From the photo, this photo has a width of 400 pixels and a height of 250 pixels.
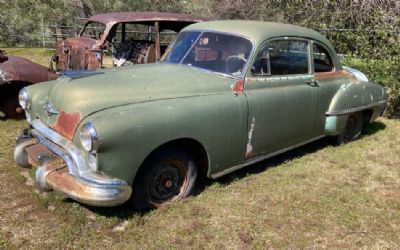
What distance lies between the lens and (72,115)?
11.6 feet

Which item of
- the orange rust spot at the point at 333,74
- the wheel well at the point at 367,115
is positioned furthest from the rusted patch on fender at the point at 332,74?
the wheel well at the point at 367,115

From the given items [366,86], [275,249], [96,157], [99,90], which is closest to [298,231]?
[275,249]

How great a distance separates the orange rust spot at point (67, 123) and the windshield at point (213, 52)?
1.56 m

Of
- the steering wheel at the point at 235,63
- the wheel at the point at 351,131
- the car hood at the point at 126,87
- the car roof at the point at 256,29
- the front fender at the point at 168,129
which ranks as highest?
the car roof at the point at 256,29

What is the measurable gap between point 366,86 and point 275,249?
3.43 m

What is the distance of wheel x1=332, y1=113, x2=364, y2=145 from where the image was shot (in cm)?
589

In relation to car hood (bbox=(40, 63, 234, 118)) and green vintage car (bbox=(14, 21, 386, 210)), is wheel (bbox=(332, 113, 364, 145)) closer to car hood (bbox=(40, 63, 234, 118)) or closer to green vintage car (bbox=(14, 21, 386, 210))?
green vintage car (bbox=(14, 21, 386, 210))

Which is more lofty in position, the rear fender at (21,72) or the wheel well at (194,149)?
the rear fender at (21,72)

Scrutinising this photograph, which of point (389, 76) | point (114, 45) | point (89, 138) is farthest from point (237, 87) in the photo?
point (114, 45)

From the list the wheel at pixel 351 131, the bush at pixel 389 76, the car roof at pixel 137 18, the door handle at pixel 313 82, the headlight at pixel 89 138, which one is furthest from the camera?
the car roof at pixel 137 18

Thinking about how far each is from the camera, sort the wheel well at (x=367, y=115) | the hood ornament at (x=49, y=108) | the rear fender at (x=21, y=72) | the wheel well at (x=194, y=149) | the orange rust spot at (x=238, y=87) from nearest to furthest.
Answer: the wheel well at (x=194, y=149) → the hood ornament at (x=49, y=108) → the orange rust spot at (x=238, y=87) → the rear fender at (x=21, y=72) → the wheel well at (x=367, y=115)

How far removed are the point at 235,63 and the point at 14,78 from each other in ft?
11.6

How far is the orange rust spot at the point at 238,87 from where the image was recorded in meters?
4.17

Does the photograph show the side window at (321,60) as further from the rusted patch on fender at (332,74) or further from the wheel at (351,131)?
the wheel at (351,131)
